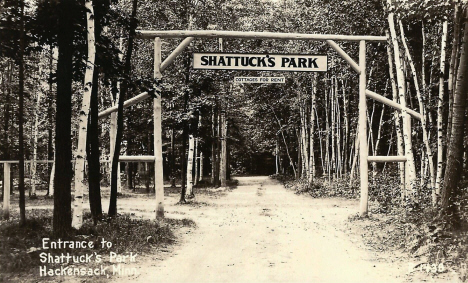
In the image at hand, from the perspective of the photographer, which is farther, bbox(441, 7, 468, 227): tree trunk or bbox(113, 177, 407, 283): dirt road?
bbox(441, 7, 468, 227): tree trunk

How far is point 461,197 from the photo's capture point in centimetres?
661

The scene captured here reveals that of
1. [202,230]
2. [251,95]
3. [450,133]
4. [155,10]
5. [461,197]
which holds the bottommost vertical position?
[202,230]

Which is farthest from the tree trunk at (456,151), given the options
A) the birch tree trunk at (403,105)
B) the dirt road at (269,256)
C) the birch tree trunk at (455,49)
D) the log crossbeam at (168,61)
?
the log crossbeam at (168,61)

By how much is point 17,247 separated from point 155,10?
1353cm

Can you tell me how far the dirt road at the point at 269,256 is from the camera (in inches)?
213

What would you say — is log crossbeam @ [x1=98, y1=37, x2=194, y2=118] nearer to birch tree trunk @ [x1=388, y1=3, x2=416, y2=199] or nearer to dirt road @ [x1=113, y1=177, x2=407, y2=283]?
dirt road @ [x1=113, y1=177, x2=407, y2=283]

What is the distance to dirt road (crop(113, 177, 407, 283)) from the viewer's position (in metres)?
5.40

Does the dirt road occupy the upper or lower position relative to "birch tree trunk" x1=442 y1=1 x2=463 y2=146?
lower

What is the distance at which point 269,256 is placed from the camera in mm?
6617

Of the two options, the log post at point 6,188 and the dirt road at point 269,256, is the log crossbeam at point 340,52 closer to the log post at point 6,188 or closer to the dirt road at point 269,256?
the dirt road at point 269,256

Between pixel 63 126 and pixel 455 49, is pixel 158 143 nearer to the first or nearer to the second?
pixel 63 126

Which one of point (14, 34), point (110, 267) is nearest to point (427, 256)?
point (110, 267)

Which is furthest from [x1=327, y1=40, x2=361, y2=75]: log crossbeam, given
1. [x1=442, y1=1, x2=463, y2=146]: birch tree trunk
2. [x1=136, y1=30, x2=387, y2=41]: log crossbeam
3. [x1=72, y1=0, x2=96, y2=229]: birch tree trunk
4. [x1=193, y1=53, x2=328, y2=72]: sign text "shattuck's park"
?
[x1=72, y1=0, x2=96, y2=229]: birch tree trunk

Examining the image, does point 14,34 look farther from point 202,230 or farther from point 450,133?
point 450,133
